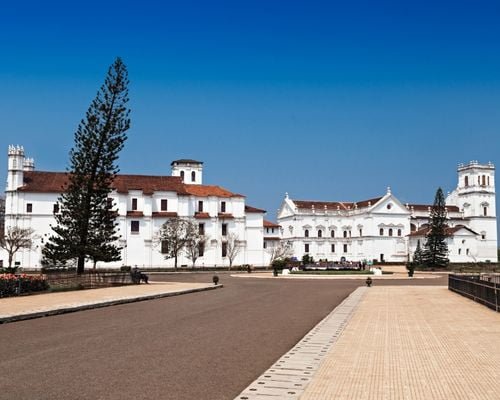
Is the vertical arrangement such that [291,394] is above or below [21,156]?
below

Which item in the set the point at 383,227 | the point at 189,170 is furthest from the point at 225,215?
the point at 383,227

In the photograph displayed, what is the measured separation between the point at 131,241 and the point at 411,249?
50.7m

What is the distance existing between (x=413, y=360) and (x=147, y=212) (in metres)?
68.6

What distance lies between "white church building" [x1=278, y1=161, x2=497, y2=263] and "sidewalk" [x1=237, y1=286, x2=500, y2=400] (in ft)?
283

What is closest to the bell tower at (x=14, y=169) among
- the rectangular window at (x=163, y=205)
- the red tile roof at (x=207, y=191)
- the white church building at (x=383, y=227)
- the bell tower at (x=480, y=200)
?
the rectangular window at (x=163, y=205)

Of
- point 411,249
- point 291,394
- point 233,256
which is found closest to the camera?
point 291,394

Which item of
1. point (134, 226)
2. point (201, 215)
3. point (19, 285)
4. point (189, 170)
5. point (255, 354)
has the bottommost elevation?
point (255, 354)

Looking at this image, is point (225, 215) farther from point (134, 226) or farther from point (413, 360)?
point (413, 360)

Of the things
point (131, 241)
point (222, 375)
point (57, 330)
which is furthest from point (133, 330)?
point (131, 241)

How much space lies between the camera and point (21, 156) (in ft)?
240

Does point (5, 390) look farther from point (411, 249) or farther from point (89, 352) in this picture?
point (411, 249)

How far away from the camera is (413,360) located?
956 cm

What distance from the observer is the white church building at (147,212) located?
72.4m

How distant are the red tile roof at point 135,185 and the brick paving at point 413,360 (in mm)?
63262
